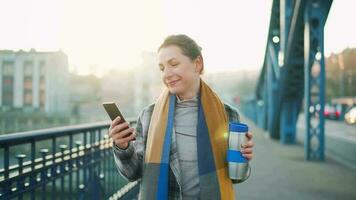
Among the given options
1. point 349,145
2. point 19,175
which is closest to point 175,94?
point 19,175

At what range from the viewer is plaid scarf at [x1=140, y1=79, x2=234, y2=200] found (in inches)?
77.2

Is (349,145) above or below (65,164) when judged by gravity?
below

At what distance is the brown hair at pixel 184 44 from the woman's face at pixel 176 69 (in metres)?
0.02

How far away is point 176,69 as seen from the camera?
6.79 feet

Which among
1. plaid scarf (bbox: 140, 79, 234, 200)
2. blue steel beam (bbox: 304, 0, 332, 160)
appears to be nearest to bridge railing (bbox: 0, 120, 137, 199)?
plaid scarf (bbox: 140, 79, 234, 200)

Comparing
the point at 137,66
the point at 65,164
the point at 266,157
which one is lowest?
the point at 266,157

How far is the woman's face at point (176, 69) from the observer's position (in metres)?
2.07

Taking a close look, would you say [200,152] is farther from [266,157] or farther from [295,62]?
[295,62]

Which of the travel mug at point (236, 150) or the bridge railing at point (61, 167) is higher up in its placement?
the travel mug at point (236, 150)

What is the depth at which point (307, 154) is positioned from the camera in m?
9.69

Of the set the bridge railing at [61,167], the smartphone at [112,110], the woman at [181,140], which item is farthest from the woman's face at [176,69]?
the bridge railing at [61,167]

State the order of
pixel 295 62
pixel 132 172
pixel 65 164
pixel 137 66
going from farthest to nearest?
pixel 137 66, pixel 295 62, pixel 65 164, pixel 132 172

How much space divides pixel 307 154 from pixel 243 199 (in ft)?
15.2

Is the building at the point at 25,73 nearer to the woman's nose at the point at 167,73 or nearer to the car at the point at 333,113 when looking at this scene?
the woman's nose at the point at 167,73
